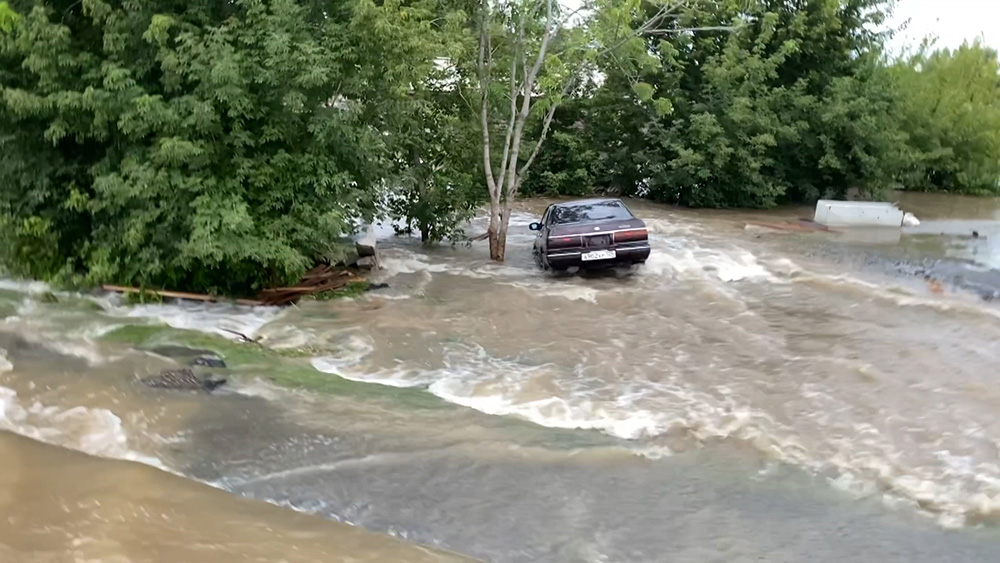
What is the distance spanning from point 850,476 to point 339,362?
5.87 m

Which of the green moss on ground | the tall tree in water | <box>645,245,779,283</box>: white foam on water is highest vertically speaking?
the tall tree in water

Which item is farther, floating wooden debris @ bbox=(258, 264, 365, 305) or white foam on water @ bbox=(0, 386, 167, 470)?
floating wooden debris @ bbox=(258, 264, 365, 305)

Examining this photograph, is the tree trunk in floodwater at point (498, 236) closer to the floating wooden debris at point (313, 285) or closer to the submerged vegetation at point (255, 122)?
the submerged vegetation at point (255, 122)

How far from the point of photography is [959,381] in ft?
29.9

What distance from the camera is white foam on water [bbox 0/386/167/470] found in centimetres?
686

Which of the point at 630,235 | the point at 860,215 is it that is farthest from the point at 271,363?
the point at 860,215

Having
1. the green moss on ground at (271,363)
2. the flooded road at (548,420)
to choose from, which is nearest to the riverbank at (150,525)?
the flooded road at (548,420)

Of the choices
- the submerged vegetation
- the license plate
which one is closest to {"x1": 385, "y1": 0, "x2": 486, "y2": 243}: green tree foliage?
the submerged vegetation

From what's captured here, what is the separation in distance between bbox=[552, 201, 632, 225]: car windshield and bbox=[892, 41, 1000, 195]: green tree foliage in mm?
20446

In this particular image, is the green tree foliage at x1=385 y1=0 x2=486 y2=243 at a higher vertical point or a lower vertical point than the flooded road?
higher

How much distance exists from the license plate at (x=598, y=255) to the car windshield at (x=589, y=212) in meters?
0.83

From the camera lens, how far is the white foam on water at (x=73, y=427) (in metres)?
6.86

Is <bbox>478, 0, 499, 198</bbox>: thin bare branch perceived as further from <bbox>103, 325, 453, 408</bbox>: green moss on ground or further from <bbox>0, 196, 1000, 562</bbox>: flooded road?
<bbox>103, 325, 453, 408</bbox>: green moss on ground

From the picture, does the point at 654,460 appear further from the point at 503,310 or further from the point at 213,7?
the point at 213,7
